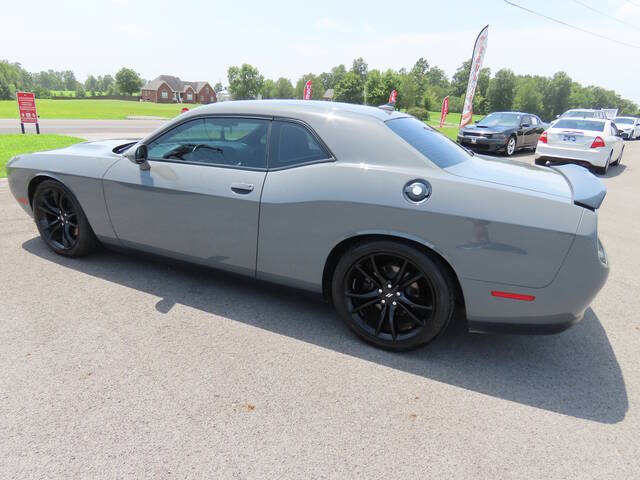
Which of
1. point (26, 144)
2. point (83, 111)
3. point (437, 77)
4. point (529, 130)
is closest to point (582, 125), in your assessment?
point (529, 130)

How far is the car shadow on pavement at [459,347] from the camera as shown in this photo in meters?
2.49

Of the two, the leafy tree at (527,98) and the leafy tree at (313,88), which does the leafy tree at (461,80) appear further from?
the leafy tree at (313,88)

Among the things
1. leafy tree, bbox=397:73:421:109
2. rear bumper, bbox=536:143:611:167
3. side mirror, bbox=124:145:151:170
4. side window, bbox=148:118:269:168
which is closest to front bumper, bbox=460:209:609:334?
side window, bbox=148:118:269:168

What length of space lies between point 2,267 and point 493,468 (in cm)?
413

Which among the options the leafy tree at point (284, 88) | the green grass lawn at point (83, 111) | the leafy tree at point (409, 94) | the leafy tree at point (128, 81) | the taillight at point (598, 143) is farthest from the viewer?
the leafy tree at point (128, 81)

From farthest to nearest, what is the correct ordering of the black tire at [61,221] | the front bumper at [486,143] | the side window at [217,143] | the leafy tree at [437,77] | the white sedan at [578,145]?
the leafy tree at [437,77] < the front bumper at [486,143] < the white sedan at [578,145] < the black tire at [61,221] < the side window at [217,143]

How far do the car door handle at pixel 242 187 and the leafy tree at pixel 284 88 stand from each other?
109556 millimetres

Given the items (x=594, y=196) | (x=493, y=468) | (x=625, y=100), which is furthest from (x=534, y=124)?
(x=625, y=100)

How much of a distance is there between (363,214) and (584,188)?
1.40 meters

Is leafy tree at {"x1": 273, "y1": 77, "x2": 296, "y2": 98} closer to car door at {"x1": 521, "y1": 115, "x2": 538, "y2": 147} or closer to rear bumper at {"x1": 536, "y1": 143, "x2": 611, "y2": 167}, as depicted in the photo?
car door at {"x1": 521, "y1": 115, "x2": 538, "y2": 147}

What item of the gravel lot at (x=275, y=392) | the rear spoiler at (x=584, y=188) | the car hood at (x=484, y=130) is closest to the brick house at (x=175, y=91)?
the car hood at (x=484, y=130)

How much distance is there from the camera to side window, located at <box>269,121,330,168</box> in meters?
2.87

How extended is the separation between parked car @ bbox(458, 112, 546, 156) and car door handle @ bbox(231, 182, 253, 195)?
12.2m

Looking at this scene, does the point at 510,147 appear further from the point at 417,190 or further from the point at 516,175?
Answer: the point at 417,190
